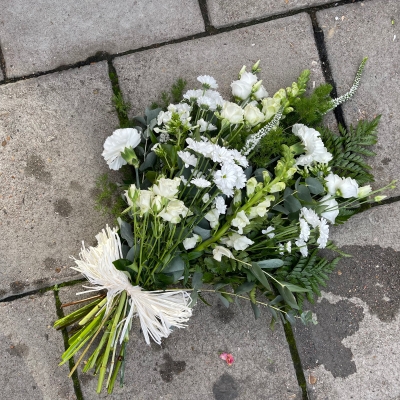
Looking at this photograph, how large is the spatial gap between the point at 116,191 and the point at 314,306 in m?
0.92

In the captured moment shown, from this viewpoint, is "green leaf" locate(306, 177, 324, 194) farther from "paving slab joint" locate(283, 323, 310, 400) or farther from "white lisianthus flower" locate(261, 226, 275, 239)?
"paving slab joint" locate(283, 323, 310, 400)

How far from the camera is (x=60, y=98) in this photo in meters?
1.81

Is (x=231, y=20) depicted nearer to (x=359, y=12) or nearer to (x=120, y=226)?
(x=359, y=12)

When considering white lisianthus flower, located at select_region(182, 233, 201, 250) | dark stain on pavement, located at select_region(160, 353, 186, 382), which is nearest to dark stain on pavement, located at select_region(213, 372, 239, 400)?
dark stain on pavement, located at select_region(160, 353, 186, 382)

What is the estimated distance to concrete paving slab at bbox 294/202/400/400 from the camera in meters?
1.79

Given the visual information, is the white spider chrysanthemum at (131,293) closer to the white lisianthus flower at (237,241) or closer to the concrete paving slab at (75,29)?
the white lisianthus flower at (237,241)

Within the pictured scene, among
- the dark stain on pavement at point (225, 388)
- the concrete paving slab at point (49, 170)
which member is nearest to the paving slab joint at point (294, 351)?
the dark stain on pavement at point (225, 388)

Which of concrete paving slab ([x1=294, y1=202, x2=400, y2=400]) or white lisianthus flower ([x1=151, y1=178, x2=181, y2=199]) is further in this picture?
concrete paving slab ([x1=294, y1=202, x2=400, y2=400])

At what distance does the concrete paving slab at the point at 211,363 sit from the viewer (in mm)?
1741

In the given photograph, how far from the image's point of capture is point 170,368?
5.74 ft

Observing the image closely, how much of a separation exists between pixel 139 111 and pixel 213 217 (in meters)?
0.61

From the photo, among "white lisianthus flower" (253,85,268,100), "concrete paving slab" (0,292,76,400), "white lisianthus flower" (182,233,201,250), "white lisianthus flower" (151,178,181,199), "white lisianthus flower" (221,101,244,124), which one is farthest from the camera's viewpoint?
"concrete paving slab" (0,292,76,400)

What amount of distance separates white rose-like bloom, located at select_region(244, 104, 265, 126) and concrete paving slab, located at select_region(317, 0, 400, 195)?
23.7 inches

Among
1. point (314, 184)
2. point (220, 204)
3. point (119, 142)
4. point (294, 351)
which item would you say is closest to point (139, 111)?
point (119, 142)
